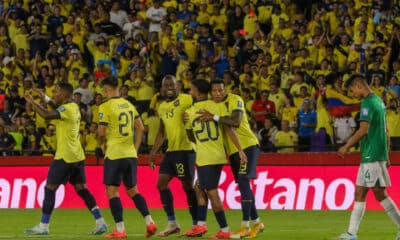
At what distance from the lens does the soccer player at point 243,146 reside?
16172 mm

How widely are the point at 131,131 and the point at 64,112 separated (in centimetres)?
146

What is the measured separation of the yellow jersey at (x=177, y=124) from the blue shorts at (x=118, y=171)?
85 cm

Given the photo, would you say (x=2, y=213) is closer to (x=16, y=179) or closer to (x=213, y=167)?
(x=16, y=179)

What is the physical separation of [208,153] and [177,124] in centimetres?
129

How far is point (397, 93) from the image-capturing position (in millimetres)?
26297

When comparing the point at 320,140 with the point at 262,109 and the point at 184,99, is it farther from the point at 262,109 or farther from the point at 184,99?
the point at 184,99

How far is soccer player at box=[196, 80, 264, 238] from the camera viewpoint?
16.2m

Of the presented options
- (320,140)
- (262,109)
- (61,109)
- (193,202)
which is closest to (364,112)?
(193,202)

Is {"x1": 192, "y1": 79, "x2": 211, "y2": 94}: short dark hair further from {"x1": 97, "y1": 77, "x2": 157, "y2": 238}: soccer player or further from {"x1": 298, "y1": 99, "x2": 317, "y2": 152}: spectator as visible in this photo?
{"x1": 298, "y1": 99, "x2": 317, "y2": 152}: spectator

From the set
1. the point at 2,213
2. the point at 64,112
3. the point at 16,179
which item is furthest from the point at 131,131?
the point at 16,179

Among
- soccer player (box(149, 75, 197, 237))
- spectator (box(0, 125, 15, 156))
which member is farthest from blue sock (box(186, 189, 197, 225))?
spectator (box(0, 125, 15, 156))

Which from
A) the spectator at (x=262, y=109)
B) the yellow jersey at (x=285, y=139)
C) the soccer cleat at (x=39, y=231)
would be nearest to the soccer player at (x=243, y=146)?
the soccer cleat at (x=39, y=231)

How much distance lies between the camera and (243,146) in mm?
17062

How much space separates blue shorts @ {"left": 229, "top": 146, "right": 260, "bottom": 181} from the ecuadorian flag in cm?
958
